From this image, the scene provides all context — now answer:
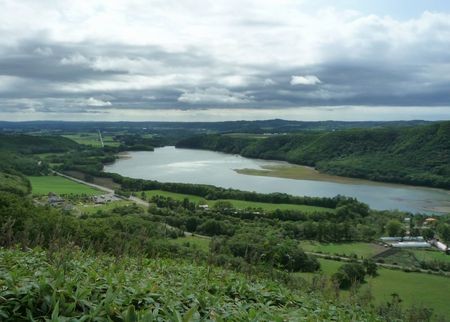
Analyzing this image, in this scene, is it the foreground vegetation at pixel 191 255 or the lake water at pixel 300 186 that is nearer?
the foreground vegetation at pixel 191 255

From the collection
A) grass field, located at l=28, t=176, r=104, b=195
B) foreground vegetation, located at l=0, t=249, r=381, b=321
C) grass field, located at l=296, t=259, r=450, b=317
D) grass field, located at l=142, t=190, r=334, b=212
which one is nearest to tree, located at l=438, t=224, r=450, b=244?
grass field, located at l=296, t=259, r=450, b=317

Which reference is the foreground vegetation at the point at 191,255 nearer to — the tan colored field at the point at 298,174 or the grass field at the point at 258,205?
the grass field at the point at 258,205

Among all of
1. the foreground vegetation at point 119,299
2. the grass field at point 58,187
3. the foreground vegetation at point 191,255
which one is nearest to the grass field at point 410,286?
the foreground vegetation at point 191,255

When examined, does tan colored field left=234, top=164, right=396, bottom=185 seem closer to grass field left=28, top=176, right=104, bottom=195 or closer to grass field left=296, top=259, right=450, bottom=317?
grass field left=28, top=176, right=104, bottom=195

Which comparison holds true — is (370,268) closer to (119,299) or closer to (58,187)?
(119,299)

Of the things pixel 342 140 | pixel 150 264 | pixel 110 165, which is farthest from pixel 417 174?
pixel 150 264

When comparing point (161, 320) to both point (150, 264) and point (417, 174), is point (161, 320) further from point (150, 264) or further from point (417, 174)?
point (417, 174)
